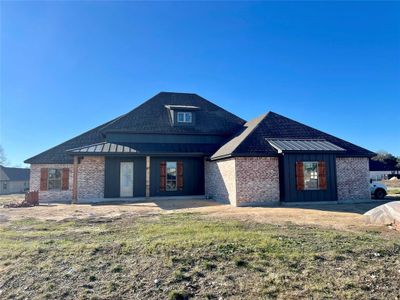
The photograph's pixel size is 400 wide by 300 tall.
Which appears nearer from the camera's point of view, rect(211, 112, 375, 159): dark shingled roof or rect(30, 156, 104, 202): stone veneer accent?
rect(211, 112, 375, 159): dark shingled roof

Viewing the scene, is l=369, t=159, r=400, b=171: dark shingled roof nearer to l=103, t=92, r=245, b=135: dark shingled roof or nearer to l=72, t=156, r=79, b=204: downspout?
l=103, t=92, r=245, b=135: dark shingled roof

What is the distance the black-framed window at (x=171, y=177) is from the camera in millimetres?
17250

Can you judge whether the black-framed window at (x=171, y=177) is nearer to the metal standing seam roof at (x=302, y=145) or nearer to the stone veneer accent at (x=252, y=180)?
the stone veneer accent at (x=252, y=180)

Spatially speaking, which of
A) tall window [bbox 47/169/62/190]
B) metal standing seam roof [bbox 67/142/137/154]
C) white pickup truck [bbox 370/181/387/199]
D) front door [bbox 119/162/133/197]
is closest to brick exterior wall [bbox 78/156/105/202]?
metal standing seam roof [bbox 67/142/137/154]

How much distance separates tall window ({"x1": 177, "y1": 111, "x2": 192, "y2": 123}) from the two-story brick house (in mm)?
73

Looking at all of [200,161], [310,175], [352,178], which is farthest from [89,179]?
[352,178]

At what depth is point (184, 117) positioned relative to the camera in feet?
64.1

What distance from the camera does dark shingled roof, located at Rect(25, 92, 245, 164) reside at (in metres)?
17.9

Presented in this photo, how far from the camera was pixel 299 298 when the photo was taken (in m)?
3.64

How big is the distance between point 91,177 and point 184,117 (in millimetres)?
7543

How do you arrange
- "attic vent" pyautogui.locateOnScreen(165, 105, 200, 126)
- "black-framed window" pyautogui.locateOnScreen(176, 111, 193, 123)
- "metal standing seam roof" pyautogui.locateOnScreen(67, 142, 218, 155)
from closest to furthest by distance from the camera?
1. "metal standing seam roof" pyautogui.locateOnScreen(67, 142, 218, 155)
2. "attic vent" pyautogui.locateOnScreen(165, 105, 200, 126)
3. "black-framed window" pyautogui.locateOnScreen(176, 111, 193, 123)

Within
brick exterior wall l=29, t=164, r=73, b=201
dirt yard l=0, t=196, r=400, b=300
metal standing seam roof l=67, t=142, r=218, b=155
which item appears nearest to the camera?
dirt yard l=0, t=196, r=400, b=300

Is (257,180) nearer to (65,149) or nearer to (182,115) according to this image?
(182,115)

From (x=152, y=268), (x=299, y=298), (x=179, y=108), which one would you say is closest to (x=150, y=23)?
(x=179, y=108)
